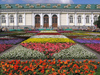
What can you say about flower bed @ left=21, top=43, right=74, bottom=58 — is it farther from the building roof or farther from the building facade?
the building roof

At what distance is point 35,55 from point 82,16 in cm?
5666

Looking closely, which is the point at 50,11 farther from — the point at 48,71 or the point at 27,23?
the point at 48,71

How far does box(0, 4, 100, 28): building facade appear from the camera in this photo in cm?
5897

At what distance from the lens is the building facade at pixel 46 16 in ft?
193

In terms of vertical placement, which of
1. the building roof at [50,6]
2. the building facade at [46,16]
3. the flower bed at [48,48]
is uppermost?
the building roof at [50,6]

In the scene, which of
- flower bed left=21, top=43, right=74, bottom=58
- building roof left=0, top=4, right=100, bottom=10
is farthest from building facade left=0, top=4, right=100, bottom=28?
flower bed left=21, top=43, right=74, bottom=58

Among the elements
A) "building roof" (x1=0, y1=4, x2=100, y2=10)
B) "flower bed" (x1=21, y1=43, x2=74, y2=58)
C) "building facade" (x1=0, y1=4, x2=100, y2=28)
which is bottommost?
"flower bed" (x1=21, y1=43, x2=74, y2=58)

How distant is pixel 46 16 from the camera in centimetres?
5972

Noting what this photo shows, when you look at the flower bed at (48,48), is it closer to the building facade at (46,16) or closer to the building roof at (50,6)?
the building facade at (46,16)

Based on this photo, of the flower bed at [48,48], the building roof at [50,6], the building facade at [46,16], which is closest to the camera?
the flower bed at [48,48]

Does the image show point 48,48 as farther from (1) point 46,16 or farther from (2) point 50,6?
(2) point 50,6

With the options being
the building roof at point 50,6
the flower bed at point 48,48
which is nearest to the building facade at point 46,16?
the building roof at point 50,6

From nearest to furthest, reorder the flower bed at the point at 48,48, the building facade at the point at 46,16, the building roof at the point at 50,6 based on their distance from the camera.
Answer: the flower bed at the point at 48,48
the building facade at the point at 46,16
the building roof at the point at 50,6

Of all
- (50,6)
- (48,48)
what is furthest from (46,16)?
(48,48)
